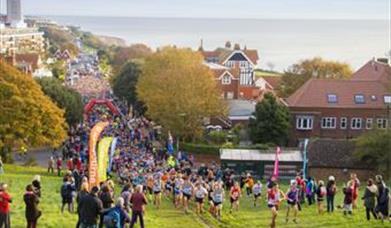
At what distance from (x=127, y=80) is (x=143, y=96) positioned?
17.3 metres

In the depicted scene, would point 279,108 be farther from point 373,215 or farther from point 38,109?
point 373,215

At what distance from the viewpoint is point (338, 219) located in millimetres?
24281

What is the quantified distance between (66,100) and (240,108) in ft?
59.7

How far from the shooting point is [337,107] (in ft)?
204

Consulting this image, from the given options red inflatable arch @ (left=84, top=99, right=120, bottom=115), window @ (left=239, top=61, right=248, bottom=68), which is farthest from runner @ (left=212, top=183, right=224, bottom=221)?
window @ (left=239, top=61, right=248, bottom=68)

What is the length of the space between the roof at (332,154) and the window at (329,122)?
42.2ft

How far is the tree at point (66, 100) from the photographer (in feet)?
217

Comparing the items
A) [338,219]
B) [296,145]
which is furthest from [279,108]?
[338,219]

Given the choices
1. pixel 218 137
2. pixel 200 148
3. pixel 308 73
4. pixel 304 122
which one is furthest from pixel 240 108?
pixel 200 148

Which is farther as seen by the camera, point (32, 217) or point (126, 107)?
point (126, 107)

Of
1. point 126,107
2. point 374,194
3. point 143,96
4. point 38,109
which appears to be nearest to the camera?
point 374,194

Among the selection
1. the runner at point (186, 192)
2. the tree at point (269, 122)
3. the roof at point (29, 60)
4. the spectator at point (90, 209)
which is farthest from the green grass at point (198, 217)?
the roof at point (29, 60)

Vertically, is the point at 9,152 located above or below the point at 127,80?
below

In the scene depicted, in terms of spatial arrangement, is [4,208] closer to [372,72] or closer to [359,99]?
[359,99]
